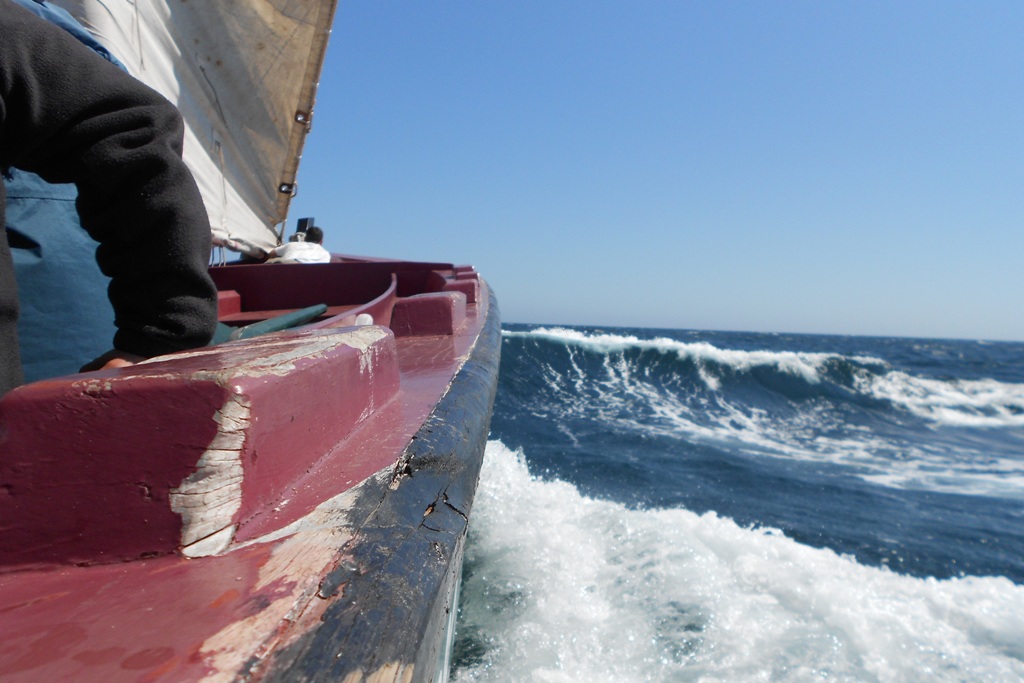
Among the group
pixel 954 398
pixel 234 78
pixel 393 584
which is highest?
pixel 234 78

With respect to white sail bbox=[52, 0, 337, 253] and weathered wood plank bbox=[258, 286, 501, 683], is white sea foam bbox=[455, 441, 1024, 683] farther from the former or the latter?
white sail bbox=[52, 0, 337, 253]

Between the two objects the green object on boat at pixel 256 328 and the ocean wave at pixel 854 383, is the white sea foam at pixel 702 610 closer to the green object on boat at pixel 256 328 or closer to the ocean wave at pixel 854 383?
the green object on boat at pixel 256 328

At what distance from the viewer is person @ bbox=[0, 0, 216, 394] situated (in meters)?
0.72

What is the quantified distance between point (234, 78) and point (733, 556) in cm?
432

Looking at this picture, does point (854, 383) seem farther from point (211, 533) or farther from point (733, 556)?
point (211, 533)

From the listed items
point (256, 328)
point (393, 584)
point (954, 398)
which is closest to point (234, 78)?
point (256, 328)

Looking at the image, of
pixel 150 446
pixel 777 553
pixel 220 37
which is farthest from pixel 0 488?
pixel 220 37

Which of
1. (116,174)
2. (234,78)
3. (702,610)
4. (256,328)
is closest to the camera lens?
(116,174)

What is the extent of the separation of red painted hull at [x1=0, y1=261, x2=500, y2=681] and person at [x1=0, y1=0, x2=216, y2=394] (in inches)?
7.5

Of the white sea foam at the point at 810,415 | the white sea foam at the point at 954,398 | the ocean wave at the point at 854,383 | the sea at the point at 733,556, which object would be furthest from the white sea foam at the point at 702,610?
the white sea foam at the point at 954,398

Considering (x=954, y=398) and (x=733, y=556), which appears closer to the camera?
(x=733, y=556)

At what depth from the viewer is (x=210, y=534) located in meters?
0.63

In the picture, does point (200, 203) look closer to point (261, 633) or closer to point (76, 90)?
point (76, 90)

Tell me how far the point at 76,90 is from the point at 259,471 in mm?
527
